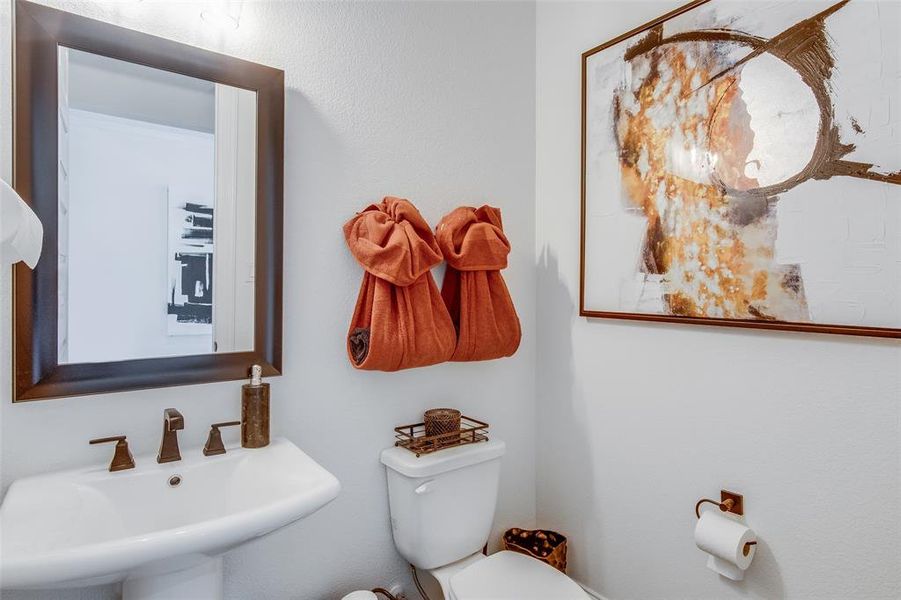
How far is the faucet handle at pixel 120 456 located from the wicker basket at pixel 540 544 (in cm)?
126

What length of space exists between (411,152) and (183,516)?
1.20 metres

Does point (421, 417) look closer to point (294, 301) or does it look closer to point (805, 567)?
point (294, 301)

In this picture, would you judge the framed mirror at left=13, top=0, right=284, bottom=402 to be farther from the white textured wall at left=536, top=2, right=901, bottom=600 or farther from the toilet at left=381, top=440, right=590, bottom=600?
the white textured wall at left=536, top=2, right=901, bottom=600

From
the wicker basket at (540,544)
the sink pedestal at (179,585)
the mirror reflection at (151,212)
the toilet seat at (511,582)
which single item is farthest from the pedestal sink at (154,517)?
the wicker basket at (540,544)

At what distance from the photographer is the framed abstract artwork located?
3.71ft

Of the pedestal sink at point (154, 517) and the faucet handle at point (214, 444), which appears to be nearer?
the pedestal sink at point (154, 517)

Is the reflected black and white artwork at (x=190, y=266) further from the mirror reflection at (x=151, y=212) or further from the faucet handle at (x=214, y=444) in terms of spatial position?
the faucet handle at (x=214, y=444)

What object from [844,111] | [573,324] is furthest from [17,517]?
[844,111]

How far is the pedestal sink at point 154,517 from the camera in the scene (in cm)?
76

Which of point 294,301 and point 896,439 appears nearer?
point 896,439

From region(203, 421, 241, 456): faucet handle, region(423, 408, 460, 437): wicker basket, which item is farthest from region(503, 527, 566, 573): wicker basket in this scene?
region(203, 421, 241, 456): faucet handle

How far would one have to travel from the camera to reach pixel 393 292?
1416 millimetres

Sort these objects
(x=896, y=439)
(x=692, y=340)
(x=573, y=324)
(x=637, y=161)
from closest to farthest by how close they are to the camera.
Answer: (x=896, y=439) → (x=692, y=340) → (x=637, y=161) → (x=573, y=324)

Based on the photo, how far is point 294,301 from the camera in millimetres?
1388
